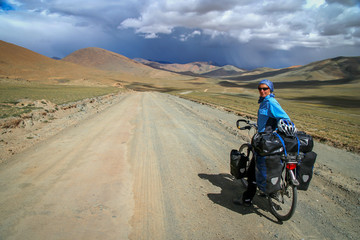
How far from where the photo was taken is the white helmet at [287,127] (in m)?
3.48

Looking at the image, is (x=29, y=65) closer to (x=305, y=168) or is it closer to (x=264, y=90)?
(x=264, y=90)

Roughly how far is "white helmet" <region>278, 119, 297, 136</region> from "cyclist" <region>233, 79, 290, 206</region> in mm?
182

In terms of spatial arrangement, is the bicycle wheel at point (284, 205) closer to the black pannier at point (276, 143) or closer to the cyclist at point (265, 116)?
the cyclist at point (265, 116)

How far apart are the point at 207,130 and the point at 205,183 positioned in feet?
19.5

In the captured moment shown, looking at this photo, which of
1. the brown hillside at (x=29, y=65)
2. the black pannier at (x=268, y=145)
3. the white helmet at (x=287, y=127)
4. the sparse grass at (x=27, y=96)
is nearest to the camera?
the black pannier at (x=268, y=145)

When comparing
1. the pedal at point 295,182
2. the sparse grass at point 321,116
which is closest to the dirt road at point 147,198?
the pedal at point 295,182

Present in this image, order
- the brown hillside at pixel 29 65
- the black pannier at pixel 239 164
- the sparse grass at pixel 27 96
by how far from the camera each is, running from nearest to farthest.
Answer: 1. the black pannier at pixel 239 164
2. the sparse grass at pixel 27 96
3. the brown hillside at pixel 29 65

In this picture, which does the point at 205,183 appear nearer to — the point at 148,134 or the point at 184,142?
the point at 184,142

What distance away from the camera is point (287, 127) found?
3.50 meters

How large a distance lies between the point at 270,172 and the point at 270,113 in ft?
3.39

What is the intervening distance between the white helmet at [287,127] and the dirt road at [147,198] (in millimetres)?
1617

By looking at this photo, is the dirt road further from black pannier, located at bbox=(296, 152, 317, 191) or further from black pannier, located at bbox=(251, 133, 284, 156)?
black pannier, located at bbox=(251, 133, 284, 156)

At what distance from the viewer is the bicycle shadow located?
4082mm

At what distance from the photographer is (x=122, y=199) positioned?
13.7ft
